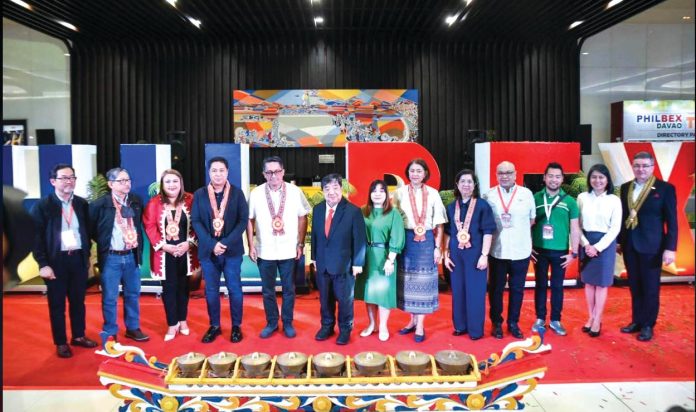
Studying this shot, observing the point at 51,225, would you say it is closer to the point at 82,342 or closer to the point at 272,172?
the point at 82,342

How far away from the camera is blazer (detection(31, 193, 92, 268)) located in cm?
284

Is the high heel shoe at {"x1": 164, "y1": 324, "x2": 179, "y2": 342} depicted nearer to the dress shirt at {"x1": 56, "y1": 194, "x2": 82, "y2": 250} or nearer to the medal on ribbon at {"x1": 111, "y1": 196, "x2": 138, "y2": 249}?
the medal on ribbon at {"x1": 111, "y1": 196, "x2": 138, "y2": 249}

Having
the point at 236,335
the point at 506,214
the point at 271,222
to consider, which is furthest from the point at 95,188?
the point at 506,214

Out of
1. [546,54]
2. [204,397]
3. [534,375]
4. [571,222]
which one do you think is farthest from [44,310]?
[546,54]

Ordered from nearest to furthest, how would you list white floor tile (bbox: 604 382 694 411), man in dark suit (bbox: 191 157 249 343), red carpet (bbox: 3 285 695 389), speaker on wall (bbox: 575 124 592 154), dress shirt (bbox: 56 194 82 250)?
white floor tile (bbox: 604 382 694 411) < red carpet (bbox: 3 285 695 389) < dress shirt (bbox: 56 194 82 250) < man in dark suit (bbox: 191 157 249 343) < speaker on wall (bbox: 575 124 592 154)

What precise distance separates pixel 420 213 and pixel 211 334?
5.53 feet

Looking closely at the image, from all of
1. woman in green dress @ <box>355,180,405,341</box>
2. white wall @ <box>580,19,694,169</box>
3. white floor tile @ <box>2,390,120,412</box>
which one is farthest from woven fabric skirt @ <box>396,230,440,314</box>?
white floor tile @ <box>2,390,120,412</box>

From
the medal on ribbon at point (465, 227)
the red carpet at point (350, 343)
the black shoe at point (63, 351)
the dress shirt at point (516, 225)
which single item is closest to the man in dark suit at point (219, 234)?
the red carpet at point (350, 343)

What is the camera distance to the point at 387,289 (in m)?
3.71

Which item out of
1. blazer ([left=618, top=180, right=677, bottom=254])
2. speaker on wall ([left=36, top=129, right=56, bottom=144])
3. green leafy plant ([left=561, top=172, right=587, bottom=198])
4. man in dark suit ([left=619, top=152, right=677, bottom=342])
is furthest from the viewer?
speaker on wall ([left=36, top=129, right=56, bottom=144])

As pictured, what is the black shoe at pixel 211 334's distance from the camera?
372 centimetres

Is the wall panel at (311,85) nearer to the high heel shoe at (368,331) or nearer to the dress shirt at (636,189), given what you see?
the high heel shoe at (368,331)

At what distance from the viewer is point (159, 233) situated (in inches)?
142

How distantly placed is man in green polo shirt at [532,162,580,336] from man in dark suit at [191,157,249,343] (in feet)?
6.75
